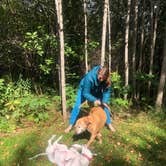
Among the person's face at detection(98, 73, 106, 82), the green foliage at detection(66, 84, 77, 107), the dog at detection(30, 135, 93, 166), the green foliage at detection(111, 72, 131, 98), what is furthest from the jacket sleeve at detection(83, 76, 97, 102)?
the green foliage at detection(111, 72, 131, 98)

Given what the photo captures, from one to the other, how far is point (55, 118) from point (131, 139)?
1.89 m

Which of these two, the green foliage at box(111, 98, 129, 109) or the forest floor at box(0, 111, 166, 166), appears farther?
the green foliage at box(111, 98, 129, 109)

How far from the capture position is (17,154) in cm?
505

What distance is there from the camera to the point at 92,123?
4.77 m

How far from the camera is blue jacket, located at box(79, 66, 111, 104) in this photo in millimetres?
5223

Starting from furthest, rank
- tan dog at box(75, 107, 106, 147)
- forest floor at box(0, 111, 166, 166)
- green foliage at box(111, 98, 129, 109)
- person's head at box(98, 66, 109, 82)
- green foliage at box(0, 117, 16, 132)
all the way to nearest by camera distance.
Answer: green foliage at box(111, 98, 129, 109) < green foliage at box(0, 117, 16, 132) < person's head at box(98, 66, 109, 82) < forest floor at box(0, 111, 166, 166) < tan dog at box(75, 107, 106, 147)

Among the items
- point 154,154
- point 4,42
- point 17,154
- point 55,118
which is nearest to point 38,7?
point 4,42

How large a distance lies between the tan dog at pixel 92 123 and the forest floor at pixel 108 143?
34cm

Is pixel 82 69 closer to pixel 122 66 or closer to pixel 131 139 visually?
pixel 122 66

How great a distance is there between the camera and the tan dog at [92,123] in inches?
179

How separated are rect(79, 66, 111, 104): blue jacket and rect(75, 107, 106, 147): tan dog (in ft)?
0.87

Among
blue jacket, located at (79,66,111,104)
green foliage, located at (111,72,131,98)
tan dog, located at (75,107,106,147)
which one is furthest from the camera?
green foliage, located at (111,72,131,98)

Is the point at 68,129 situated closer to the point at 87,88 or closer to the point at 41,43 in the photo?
the point at 87,88

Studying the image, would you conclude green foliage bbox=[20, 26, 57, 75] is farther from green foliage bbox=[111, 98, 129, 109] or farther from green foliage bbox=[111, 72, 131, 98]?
green foliage bbox=[111, 98, 129, 109]
